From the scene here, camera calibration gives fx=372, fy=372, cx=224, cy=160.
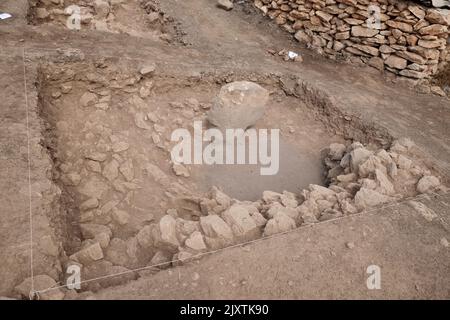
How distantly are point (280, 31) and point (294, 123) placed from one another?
2764 millimetres

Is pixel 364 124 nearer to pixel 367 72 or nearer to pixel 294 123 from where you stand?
pixel 294 123

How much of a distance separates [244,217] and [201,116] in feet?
8.98

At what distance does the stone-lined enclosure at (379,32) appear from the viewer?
21.6 ft

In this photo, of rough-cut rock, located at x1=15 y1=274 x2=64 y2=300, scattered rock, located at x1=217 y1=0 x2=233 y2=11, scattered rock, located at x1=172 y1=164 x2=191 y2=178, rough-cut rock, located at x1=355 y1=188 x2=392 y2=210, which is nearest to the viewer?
rough-cut rock, located at x1=15 y1=274 x2=64 y2=300

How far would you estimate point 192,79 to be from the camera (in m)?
6.20

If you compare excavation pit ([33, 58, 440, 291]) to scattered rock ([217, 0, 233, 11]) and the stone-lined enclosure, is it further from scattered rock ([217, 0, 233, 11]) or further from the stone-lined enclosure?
scattered rock ([217, 0, 233, 11])

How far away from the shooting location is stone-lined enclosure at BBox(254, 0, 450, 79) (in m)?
6.59

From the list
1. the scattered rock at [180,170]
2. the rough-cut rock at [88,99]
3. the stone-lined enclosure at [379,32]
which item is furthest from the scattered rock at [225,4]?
the scattered rock at [180,170]

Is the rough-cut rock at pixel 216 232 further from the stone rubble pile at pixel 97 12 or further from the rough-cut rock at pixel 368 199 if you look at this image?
the stone rubble pile at pixel 97 12

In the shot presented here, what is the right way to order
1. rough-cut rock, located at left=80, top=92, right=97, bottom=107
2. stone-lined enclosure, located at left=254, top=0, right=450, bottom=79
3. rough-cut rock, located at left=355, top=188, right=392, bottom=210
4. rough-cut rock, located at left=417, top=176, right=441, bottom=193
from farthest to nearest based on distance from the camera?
1. stone-lined enclosure, located at left=254, top=0, right=450, bottom=79
2. rough-cut rock, located at left=80, top=92, right=97, bottom=107
3. rough-cut rock, located at left=417, top=176, right=441, bottom=193
4. rough-cut rock, located at left=355, top=188, right=392, bottom=210

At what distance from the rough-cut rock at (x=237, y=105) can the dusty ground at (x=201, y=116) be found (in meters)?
0.63

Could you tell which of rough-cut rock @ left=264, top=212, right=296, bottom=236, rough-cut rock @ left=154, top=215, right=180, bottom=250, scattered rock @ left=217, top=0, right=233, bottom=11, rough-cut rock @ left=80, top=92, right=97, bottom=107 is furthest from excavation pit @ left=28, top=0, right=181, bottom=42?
rough-cut rock @ left=264, top=212, right=296, bottom=236

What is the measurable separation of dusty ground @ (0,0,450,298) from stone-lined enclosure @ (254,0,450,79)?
32 cm
